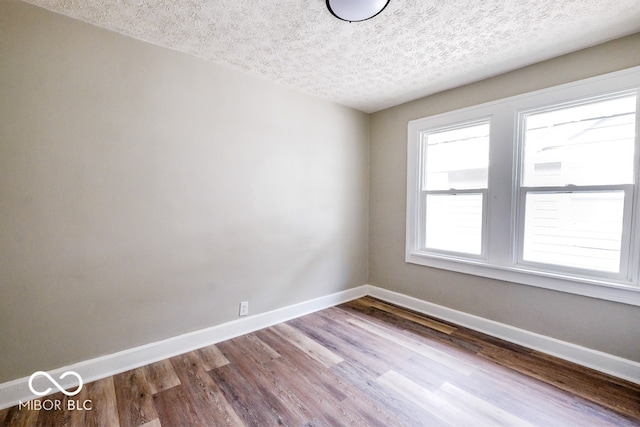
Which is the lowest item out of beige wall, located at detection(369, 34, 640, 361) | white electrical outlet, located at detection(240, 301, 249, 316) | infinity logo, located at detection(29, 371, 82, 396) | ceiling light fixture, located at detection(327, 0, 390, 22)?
infinity logo, located at detection(29, 371, 82, 396)

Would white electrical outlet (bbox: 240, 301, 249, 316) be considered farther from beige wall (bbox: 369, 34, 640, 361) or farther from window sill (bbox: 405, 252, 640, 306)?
window sill (bbox: 405, 252, 640, 306)

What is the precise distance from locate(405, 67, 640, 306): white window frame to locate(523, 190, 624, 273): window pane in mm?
52

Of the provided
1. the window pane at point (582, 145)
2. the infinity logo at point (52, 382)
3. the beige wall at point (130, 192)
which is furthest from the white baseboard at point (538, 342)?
the infinity logo at point (52, 382)

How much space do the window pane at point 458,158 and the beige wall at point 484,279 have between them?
0.89 feet

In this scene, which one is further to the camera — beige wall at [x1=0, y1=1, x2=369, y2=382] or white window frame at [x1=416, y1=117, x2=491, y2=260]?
white window frame at [x1=416, y1=117, x2=491, y2=260]

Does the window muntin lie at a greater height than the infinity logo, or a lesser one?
greater

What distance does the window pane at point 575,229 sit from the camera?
1.95 m

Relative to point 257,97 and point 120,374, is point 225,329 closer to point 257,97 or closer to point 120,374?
point 120,374

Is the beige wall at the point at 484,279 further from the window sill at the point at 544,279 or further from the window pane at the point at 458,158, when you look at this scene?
the window pane at the point at 458,158

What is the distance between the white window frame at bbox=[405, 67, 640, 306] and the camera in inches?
73.5

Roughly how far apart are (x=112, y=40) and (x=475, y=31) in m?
2.56

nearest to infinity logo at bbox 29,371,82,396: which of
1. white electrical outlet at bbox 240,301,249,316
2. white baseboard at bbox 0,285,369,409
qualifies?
white baseboard at bbox 0,285,369,409

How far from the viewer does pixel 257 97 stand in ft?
8.34

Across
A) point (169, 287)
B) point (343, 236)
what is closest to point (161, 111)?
point (169, 287)
